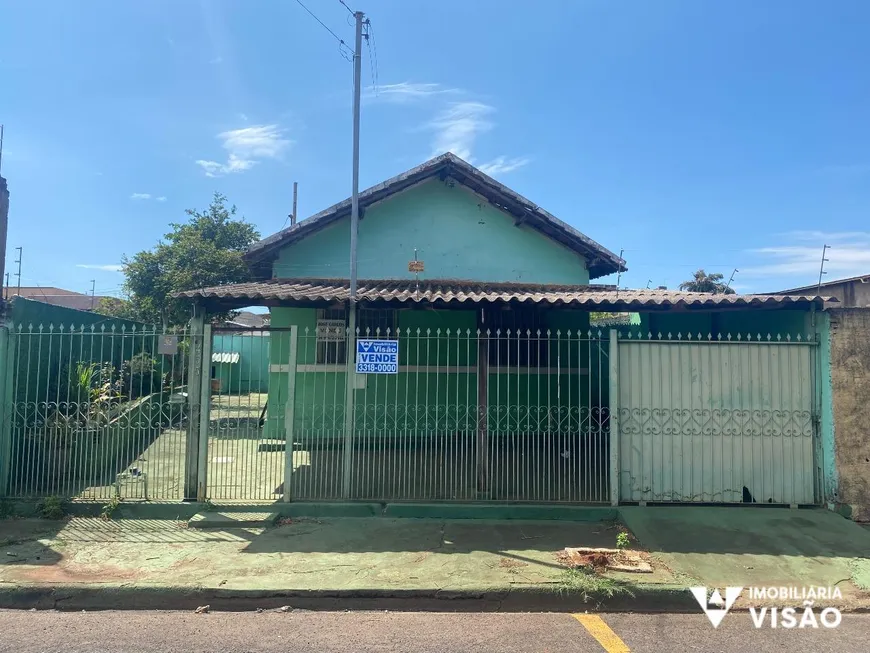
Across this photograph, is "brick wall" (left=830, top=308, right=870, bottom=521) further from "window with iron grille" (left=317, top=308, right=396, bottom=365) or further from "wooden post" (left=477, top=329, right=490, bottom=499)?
"window with iron grille" (left=317, top=308, right=396, bottom=365)

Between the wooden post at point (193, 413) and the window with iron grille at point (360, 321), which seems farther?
the window with iron grille at point (360, 321)

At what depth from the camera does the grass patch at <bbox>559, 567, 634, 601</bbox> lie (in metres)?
4.36

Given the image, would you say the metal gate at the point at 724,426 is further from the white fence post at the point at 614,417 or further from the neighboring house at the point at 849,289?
the neighboring house at the point at 849,289

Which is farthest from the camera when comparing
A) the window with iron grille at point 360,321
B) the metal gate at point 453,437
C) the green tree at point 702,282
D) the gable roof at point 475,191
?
the green tree at point 702,282

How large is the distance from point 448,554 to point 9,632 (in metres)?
3.46

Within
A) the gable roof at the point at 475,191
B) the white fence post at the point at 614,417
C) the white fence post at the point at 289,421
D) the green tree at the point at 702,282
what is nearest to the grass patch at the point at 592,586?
the white fence post at the point at 614,417

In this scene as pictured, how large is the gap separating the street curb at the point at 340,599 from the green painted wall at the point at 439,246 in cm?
691

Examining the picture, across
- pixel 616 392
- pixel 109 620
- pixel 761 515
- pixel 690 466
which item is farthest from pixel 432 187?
pixel 109 620

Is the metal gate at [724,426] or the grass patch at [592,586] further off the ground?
the metal gate at [724,426]

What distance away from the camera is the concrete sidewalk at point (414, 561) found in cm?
435

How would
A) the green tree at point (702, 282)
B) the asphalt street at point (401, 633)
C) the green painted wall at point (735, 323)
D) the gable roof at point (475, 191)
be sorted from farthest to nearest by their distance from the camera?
the green tree at point (702, 282), the gable roof at point (475, 191), the green painted wall at point (735, 323), the asphalt street at point (401, 633)

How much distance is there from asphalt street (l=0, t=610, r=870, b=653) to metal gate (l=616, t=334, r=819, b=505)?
2.32m

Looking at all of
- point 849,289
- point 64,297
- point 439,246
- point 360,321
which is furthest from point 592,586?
point 64,297

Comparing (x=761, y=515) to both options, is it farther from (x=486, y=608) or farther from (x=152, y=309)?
(x=152, y=309)
